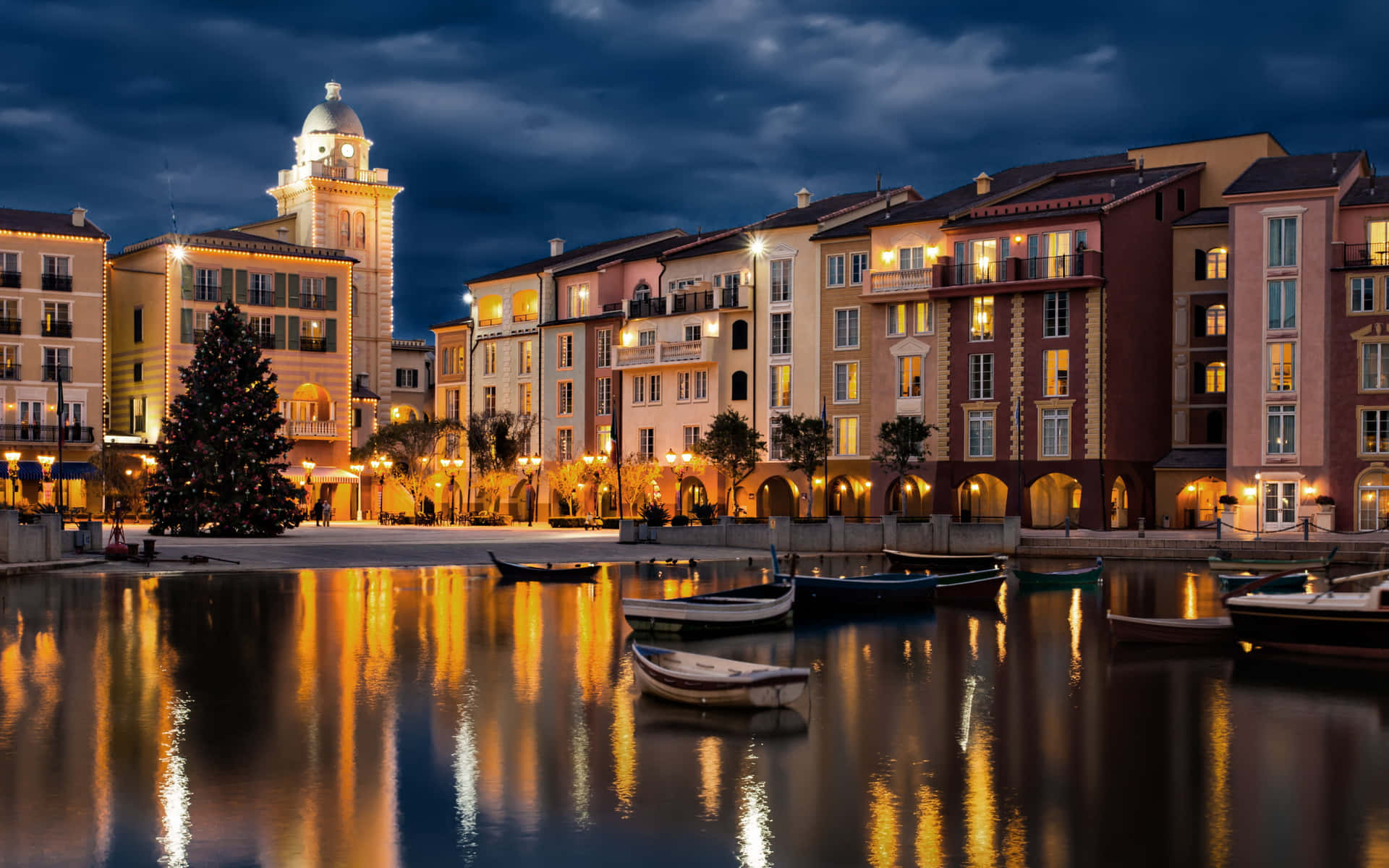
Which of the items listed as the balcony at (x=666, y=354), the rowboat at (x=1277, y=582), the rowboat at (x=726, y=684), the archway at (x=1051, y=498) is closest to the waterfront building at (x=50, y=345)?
the balcony at (x=666, y=354)

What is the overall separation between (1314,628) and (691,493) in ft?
170

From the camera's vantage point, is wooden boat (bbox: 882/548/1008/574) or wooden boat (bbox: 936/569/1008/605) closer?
wooden boat (bbox: 936/569/1008/605)

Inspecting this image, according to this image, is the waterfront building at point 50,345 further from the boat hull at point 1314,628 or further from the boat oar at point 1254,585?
the boat hull at point 1314,628

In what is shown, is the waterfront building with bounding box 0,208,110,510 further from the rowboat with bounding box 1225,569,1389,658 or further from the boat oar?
the rowboat with bounding box 1225,569,1389,658

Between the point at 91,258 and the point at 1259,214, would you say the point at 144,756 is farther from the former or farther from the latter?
the point at 91,258

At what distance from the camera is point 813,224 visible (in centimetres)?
7606

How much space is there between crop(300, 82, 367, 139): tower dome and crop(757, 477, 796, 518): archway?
51962mm

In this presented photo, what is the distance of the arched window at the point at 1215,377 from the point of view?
222ft

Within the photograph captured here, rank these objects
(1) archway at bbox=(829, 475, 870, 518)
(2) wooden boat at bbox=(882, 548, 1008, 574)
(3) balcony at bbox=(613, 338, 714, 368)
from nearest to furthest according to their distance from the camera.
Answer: (2) wooden boat at bbox=(882, 548, 1008, 574) < (1) archway at bbox=(829, 475, 870, 518) < (3) balcony at bbox=(613, 338, 714, 368)

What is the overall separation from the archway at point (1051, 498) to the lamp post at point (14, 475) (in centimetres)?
4802

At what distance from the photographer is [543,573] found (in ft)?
148

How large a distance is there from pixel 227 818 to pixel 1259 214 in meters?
55.9

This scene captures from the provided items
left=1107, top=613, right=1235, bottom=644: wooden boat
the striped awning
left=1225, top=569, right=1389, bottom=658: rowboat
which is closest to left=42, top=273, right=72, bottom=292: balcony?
the striped awning

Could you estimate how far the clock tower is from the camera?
107m
